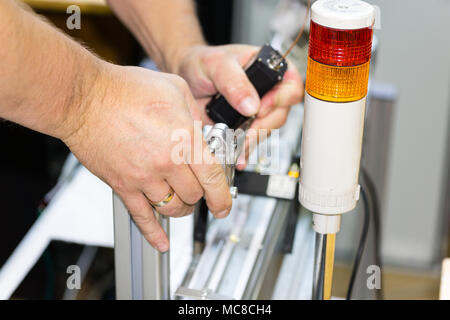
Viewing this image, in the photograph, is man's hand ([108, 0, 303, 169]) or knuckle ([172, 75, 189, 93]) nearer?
knuckle ([172, 75, 189, 93])

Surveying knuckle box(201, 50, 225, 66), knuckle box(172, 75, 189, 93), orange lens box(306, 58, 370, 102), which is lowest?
knuckle box(201, 50, 225, 66)

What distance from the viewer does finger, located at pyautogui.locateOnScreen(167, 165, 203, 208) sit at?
744mm

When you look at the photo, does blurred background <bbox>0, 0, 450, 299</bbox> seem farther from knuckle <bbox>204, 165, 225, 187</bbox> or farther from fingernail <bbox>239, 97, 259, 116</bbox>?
knuckle <bbox>204, 165, 225, 187</bbox>

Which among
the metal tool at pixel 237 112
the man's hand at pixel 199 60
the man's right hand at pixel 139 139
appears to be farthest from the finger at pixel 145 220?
the man's hand at pixel 199 60

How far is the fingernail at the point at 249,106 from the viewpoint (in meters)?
0.88

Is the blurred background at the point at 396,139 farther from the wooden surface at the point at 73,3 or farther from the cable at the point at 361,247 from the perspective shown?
the cable at the point at 361,247

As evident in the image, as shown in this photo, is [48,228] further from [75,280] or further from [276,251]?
[276,251]

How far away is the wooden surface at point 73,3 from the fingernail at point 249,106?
128cm

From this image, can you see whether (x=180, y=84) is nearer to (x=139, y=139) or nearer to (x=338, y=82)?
(x=139, y=139)

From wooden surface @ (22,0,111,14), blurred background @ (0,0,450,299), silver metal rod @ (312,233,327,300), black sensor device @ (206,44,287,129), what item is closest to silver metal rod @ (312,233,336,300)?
silver metal rod @ (312,233,327,300)

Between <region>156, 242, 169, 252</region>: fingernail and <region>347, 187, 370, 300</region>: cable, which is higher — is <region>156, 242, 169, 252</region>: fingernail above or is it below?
above

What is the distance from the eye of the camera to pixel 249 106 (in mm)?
882

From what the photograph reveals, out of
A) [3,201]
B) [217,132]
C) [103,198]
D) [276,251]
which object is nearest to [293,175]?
[276,251]
